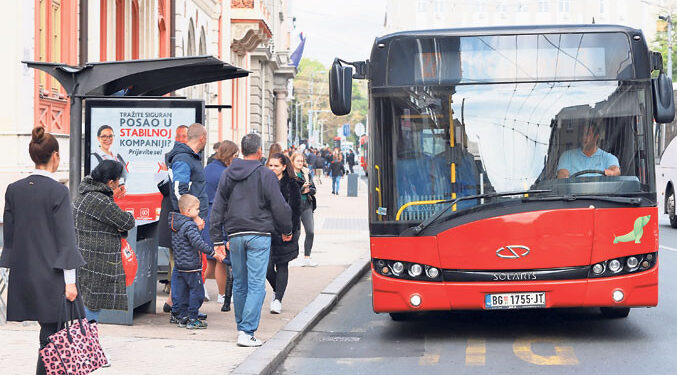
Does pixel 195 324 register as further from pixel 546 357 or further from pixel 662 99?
pixel 662 99

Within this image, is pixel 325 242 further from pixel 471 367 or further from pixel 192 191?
pixel 471 367

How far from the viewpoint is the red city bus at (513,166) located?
927 cm

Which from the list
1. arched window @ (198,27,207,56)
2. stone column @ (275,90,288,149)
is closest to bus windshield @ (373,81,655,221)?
arched window @ (198,27,207,56)

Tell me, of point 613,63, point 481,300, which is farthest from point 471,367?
point 613,63

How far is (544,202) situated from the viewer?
927 cm

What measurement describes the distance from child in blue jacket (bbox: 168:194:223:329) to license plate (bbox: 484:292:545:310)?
2380 millimetres

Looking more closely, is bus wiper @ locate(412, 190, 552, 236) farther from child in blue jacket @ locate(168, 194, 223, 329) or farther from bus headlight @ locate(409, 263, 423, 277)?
child in blue jacket @ locate(168, 194, 223, 329)

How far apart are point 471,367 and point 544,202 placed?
1.66 metres

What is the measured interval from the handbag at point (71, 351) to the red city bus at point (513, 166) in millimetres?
3473

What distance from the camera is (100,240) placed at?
848cm

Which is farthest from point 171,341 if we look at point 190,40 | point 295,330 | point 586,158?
point 190,40

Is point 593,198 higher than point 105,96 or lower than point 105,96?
lower

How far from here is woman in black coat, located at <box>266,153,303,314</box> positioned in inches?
430

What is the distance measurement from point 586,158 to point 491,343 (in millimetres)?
1708
